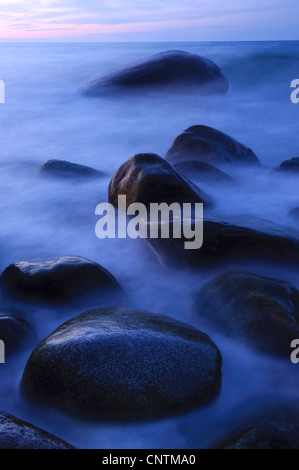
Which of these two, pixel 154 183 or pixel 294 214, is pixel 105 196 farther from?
pixel 294 214

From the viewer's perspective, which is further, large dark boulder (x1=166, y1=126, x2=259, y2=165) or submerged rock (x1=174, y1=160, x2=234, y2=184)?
large dark boulder (x1=166, y1=126, x2=259, y2=165)

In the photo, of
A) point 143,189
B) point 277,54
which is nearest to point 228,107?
point 277,54

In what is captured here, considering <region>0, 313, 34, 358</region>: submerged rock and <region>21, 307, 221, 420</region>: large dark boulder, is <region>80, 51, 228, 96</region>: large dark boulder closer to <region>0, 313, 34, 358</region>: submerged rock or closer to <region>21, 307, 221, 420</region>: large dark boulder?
<region>0, 313, 34, 358</region>: submerged rock

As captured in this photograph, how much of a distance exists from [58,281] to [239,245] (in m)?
1.40

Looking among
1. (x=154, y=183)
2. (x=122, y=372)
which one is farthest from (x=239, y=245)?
(x=122, y=372)

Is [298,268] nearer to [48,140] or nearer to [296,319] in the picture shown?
[296,319]

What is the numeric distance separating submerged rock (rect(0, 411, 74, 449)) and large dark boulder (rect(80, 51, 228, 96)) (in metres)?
10.1

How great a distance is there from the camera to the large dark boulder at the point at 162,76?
430 inches

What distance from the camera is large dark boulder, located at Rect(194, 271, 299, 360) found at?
2518 mm

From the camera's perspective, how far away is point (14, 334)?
8.75ft

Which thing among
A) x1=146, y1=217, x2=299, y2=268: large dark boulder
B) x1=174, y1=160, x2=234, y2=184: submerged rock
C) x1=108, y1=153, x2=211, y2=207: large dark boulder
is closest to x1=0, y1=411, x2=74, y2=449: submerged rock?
x1=146, y1=217, x2=299, y2=268: large dark boulder

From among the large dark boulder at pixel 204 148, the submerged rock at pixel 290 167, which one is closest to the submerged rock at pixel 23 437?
the large dark boulder at pixel 204 148

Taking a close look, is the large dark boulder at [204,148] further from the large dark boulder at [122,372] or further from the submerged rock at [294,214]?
the large dark boulder at [122,372]

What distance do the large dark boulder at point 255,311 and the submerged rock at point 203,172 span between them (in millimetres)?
2667
